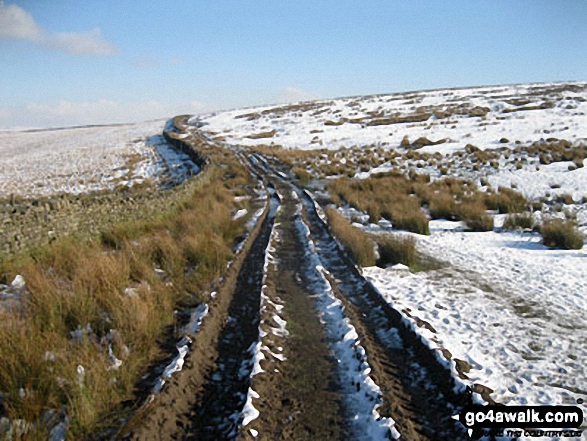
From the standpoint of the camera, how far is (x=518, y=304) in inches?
253

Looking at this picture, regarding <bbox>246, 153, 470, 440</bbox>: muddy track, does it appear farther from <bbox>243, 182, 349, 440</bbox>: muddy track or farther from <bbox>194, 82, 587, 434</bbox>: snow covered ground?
<bbox>243, 182, 349, 440</bbox>: muddy track

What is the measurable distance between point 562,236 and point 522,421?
7642mm

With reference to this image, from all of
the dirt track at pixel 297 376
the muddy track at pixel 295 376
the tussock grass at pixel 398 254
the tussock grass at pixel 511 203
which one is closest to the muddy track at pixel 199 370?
the dirt track at pixel 297 376

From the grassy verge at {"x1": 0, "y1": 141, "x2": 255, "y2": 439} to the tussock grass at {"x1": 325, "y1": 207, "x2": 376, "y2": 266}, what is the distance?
280 centimetres

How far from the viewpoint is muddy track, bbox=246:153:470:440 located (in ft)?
12.2

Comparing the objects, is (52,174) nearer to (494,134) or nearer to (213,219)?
(213,219)

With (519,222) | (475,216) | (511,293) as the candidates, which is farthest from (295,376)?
(475,216)

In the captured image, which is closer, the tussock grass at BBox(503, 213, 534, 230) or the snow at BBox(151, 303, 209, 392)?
the snow at BBox(151, 303, 209, 392)

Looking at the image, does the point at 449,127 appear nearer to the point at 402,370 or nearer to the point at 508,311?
the point at 508,311

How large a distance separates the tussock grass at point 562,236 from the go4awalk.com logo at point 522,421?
23.1ft

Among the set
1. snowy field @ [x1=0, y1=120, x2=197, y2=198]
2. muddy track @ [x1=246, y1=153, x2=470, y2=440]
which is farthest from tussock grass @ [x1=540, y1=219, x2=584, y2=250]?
snowy field @ [x1=0, y1=120, x2=197, y2=198]

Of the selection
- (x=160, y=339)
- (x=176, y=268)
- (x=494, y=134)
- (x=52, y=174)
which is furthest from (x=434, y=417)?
(x=494, y=134)

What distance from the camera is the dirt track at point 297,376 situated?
3.63 meters

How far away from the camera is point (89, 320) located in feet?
16.5
